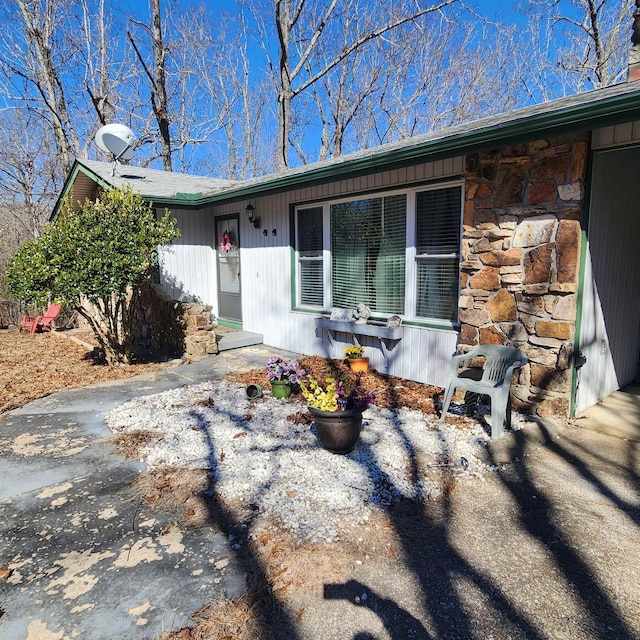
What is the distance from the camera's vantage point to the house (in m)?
3.73

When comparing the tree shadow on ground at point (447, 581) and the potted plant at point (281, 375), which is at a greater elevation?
the potted plant at point (281, 375)

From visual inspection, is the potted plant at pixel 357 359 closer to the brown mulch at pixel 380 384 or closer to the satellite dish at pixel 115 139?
the brown mulch at pixel 380 384

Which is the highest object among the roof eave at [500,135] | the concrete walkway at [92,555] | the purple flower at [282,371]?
the roof eave at [500,135]

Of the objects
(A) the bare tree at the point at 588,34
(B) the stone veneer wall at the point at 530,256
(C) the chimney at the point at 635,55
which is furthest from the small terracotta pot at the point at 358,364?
(A) the bare tree at the point at 588,34

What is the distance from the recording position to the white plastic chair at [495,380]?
355 centimetres

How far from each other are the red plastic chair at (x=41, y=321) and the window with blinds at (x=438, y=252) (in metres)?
8.44

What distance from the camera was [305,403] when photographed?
4.68 m

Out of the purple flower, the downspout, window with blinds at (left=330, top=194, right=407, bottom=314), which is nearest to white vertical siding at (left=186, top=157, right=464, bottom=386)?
window with blinds at (left=330, top=194, right=407, bottom=314)

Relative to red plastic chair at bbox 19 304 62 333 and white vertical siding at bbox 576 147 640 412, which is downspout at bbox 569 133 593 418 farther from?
red plastic chair at bbox 19 304 62 333

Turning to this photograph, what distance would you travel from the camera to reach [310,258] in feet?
22.1

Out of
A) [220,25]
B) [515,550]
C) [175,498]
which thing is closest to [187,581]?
[175,498]

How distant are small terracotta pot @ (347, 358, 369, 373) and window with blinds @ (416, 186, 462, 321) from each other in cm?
98

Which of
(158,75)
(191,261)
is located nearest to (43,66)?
(158,75)

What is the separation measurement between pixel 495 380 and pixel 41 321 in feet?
32.9
